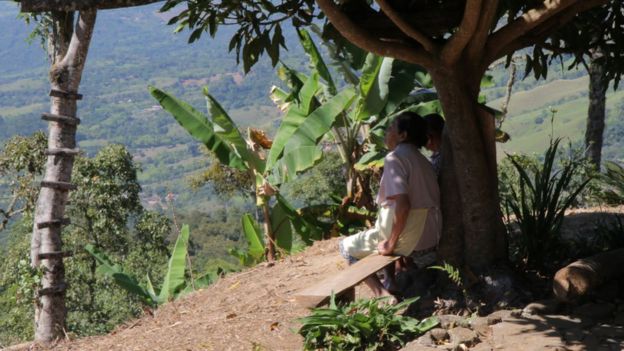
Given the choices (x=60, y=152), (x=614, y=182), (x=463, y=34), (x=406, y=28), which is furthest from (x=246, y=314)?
(x=614, y=182)

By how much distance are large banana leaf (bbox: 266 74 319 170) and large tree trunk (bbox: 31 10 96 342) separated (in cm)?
194

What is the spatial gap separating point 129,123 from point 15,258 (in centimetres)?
17048

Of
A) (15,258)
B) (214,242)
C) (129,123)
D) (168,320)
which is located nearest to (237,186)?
(15,258)

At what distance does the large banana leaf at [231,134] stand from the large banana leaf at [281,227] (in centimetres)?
48

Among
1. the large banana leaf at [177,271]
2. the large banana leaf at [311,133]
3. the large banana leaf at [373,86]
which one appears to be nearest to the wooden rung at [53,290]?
the large banana leaf at [177,271]

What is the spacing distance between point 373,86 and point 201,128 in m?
1.84

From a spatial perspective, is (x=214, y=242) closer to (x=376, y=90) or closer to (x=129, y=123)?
(x=376, y=90)

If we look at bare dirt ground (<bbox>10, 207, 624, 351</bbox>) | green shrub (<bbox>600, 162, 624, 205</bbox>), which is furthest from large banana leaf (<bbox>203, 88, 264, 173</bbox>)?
green shrub (<bbox>600, 162, 624, 205</bbox>)

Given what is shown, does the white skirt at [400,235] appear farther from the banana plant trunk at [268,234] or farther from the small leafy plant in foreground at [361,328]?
the banana plant trunk at [268,234]

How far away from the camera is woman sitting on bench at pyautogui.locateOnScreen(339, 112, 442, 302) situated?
5.16 m

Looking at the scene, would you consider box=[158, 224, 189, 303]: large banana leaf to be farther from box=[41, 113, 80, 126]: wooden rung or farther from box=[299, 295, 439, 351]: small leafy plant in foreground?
box=[299, 295, 439, 351]: small leafy plant in foreground

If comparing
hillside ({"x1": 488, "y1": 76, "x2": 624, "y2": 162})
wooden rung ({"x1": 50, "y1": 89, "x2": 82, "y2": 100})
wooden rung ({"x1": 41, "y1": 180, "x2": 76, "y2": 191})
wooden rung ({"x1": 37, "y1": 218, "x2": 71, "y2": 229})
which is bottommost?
wooden rung ({"x1": 37, "y1": 218, "x2": 71, "y2": 229})

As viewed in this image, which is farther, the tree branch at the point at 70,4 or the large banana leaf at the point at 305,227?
the large banana leaf at the point at 305,227

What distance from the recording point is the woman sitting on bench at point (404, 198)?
203 inches
